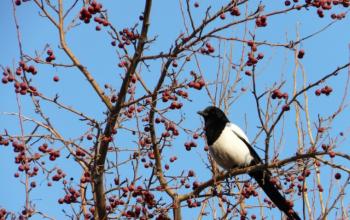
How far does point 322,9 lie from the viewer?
3.45m

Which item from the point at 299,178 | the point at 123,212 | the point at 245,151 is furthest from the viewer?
the point at 245,151

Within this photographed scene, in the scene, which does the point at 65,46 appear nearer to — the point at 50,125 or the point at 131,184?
the point at 50,125

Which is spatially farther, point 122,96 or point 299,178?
point 299,178

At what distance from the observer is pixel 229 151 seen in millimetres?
4996

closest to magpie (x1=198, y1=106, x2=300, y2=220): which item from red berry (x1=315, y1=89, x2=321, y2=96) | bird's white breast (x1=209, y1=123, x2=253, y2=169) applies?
bird's white breast (x1=209, y1=123, x2=253, y2=169)

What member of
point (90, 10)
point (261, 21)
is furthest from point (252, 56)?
point (90, 10)

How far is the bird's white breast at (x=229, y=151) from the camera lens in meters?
5.00

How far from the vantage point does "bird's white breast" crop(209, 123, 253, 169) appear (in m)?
5.00

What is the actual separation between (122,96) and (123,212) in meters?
0.76

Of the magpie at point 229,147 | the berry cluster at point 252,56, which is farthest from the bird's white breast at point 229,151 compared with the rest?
the berry cluster at point 252,56

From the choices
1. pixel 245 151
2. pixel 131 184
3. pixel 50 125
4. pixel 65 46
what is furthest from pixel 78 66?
pixel 245 151

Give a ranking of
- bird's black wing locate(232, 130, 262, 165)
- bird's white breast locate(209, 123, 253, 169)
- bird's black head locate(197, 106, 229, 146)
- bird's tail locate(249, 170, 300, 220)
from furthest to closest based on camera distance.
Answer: bird's black head locate(197, 106, 229, 146) → bird's black wing locate(232, 130, 262, 165) → bird's white breast locate(209, 123, 253, 169) → bird's tail locate(249, 170, 300, 220)

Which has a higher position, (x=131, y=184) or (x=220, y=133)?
(x=220, y=133)

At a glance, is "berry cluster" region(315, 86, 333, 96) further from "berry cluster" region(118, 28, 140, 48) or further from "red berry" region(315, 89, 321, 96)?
"berry cluster" region(118, 28, 140, 48)
